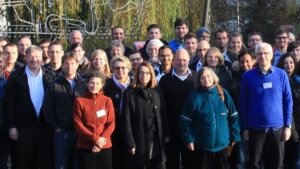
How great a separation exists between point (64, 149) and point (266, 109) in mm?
2735

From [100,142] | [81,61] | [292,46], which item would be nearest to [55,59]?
[81,61]

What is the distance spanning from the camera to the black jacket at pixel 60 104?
24.6 ft

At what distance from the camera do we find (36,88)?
779cm

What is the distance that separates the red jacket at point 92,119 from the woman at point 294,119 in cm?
266

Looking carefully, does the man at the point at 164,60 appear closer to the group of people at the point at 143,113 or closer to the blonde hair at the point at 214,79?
the group of people at the point at 143,113

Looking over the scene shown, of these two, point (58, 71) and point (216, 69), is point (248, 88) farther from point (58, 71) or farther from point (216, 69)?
point (58, 71)

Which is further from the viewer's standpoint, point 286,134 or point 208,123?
point 286,134

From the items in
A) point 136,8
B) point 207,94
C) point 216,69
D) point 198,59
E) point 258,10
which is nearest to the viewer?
point 207,94

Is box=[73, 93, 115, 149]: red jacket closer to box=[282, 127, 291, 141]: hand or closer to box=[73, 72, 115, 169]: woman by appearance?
box=[73, 72, 115, 169]: woman

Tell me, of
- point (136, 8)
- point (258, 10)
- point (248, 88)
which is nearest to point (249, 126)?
point (248, 88)

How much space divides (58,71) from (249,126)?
272cm

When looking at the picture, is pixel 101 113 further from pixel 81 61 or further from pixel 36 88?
pixel 81 61

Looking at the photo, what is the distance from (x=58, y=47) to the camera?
26.2 ft

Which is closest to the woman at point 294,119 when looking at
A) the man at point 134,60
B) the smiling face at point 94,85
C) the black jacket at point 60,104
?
the man at point 134,60
